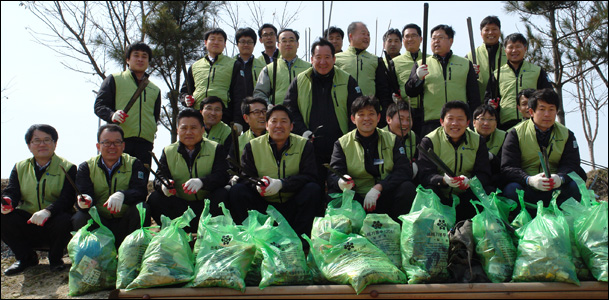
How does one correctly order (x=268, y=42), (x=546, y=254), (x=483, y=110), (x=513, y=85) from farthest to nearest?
(x=268, y=42)
(x=513, y=85)
(x=483, y=110)
(x=546, y=254)

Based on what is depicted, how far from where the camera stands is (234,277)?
3688mm

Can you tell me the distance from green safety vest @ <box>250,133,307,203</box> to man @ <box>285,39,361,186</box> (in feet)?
1.85

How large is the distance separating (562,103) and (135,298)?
886 cm

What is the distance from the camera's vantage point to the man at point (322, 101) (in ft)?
18.2

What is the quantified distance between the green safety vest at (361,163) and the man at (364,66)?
136 centimetres

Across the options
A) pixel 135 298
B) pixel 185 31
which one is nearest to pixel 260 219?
pixel 135 298

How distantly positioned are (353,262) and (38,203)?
3.14 meters

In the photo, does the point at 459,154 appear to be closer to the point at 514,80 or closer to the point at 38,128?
the point at 514,80

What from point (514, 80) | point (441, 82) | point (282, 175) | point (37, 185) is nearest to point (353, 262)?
point (282, 175)

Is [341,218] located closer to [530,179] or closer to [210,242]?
[210,242]

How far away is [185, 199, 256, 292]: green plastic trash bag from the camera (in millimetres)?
3693

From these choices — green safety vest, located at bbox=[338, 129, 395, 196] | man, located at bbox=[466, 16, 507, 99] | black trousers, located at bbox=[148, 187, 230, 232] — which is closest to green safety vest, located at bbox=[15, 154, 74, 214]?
black trousers, located at bbox=[148, 187, 230, 232]

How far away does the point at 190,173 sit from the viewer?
5.08m

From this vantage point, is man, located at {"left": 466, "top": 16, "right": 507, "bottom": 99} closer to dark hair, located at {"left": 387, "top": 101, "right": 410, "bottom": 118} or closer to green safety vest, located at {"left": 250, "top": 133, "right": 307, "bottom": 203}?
dark hair, located at {"left": 387, "top": 101, "right": 410, "bottom": 118}
